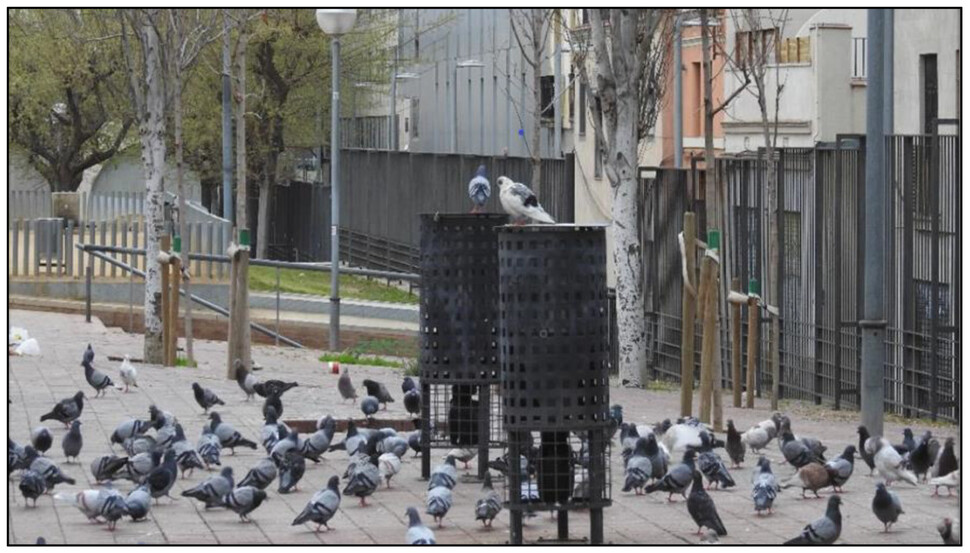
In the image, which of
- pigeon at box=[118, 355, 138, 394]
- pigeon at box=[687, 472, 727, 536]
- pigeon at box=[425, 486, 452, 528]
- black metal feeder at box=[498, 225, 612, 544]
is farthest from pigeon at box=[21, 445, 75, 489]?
pigeon at box=[118, 355, 138, 394]

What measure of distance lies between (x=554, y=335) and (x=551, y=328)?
38 millimetres

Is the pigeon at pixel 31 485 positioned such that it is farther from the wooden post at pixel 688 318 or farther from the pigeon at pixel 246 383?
the wooden post at pixel 688 318

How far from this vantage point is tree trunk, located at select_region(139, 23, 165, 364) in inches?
879

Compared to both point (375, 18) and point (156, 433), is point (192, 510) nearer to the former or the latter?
point (156, 433)

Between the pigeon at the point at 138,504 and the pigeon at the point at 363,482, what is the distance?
4.13ft

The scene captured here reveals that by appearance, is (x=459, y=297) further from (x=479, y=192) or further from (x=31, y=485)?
(x=31, y=485)

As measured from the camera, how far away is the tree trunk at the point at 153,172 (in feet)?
73.3

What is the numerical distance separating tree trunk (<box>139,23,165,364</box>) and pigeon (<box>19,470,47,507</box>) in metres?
11.1

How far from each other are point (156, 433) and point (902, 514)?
18.6 ft

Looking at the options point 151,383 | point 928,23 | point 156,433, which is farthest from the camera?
point 928,23

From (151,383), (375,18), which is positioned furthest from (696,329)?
(375,18)

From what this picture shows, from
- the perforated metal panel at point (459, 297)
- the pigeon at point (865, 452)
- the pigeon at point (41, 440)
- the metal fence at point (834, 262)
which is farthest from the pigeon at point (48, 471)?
the metal fence at point (834, 262)

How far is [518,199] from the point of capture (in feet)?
37.1

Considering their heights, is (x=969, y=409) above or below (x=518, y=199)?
below
